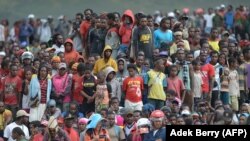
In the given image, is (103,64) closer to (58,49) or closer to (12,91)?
(12,91)

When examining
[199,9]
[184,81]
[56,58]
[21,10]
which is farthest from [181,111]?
[21,10]

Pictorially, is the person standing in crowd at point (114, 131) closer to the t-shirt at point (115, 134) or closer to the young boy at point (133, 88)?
the t-shirt at point (115, 134)

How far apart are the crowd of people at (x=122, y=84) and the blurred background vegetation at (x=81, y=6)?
51.4ft

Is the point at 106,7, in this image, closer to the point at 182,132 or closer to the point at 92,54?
the point at 92,54

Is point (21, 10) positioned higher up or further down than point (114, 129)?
higher up

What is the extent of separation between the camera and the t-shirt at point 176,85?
27.6 meters

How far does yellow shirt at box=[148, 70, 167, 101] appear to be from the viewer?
89.8 ft

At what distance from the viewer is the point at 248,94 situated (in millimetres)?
28906

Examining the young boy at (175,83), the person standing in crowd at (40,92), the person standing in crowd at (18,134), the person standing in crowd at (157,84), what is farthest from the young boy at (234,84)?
the person standing in crowd at (18,134)

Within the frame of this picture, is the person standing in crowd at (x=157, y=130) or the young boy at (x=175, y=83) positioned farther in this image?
the young boy at (x=175, y=83)

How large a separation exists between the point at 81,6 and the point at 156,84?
2034cm

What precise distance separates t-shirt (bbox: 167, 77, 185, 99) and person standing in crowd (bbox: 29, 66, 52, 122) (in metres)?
2.65

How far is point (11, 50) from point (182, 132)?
14.6 meters

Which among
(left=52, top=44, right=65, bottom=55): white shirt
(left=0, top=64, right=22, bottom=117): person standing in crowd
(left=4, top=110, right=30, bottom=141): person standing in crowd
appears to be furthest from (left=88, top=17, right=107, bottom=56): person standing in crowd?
(left=4, top=110, right=30, bottom=141): person standing in crowd
